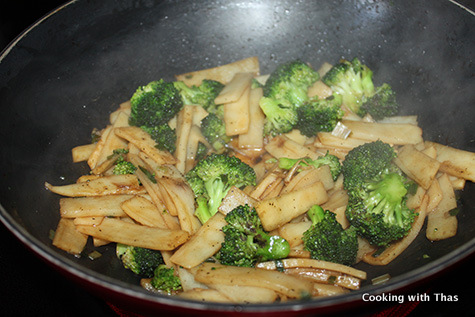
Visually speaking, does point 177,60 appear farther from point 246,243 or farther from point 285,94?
point 246,243

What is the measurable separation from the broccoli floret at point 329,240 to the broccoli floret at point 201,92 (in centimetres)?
144

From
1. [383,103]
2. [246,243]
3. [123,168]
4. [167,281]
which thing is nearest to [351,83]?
[383,103]

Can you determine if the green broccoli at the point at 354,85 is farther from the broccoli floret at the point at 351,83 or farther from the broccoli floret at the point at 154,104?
the broccoli floret at the point at 154,104

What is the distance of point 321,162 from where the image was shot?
2979mm

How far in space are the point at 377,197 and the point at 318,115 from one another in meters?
0.86

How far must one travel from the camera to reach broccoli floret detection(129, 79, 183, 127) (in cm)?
328

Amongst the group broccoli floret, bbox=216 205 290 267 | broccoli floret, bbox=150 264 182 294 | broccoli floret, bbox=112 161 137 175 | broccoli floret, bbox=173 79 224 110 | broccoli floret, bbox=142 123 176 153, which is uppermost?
broccoli floret, bbox=173 79 224 110

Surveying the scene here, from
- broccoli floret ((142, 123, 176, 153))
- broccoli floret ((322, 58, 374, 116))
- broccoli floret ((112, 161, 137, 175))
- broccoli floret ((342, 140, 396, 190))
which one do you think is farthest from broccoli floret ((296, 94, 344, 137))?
broccoli floret ((112, 161, 137, 175))

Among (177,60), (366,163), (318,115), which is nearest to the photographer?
(366,163)

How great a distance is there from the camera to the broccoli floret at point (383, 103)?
10.9 ft

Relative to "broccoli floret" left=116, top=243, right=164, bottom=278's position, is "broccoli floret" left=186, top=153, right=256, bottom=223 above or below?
above

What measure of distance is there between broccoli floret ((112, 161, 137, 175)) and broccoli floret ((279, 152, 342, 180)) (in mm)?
1104

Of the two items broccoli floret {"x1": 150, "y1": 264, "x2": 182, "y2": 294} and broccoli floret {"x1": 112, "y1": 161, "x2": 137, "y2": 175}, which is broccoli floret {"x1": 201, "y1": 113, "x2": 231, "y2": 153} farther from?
broccoli floret {"x1": 150, "y1": 264, "x2": 182, "y2": 294}

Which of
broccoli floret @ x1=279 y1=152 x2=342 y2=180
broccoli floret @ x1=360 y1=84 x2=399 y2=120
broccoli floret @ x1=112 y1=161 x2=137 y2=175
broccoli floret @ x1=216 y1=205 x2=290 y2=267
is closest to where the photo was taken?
broccoli floret @ x1=216 y1=205 x2=290 y2=267
